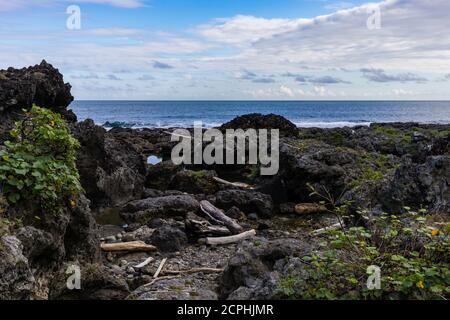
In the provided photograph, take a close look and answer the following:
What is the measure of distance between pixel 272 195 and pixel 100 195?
7008mm

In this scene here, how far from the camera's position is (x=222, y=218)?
1588 cm

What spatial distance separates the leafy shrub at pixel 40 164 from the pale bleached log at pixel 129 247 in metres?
3.93

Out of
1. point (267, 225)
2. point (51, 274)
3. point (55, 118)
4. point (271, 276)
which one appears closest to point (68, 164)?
point (55, 118)

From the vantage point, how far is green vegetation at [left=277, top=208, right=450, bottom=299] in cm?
630

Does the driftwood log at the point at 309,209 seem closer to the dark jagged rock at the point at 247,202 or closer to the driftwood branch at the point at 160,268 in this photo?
the dark jagged rock at the point at 247,202

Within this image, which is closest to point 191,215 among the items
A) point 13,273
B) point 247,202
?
point 247,202

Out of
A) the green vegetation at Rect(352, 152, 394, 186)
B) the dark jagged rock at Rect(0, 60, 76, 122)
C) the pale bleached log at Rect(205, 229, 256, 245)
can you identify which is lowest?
the pale bleached log at Rect(205, 229, 256, 245)

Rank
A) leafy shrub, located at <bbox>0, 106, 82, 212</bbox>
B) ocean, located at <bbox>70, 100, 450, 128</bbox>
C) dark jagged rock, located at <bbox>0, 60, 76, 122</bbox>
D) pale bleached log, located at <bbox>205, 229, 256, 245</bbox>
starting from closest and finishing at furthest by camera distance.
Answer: leafy shrub, located at <bbox>0, 106, 82, 212</bbox> < pale bleached log, located at <bbox>205, 229, 256, 245</bbox> < dark jagged rock, located at <bbox>0, 60, 76, 122</bbox> < ocean, located at <bbox>70, 100, 450, 128</bbox>

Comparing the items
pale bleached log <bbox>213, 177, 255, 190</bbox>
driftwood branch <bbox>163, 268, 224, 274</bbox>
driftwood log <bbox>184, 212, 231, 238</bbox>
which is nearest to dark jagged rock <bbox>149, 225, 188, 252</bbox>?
driftwood log <bbox>184, 212, 231, 238</bbox>

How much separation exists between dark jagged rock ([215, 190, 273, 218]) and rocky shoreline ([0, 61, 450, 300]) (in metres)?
0.05

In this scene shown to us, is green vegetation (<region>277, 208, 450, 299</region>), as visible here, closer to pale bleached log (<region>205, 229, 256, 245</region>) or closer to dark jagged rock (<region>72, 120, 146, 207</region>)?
pale bleached log (<region>205, 229, 256, 245</region>)
